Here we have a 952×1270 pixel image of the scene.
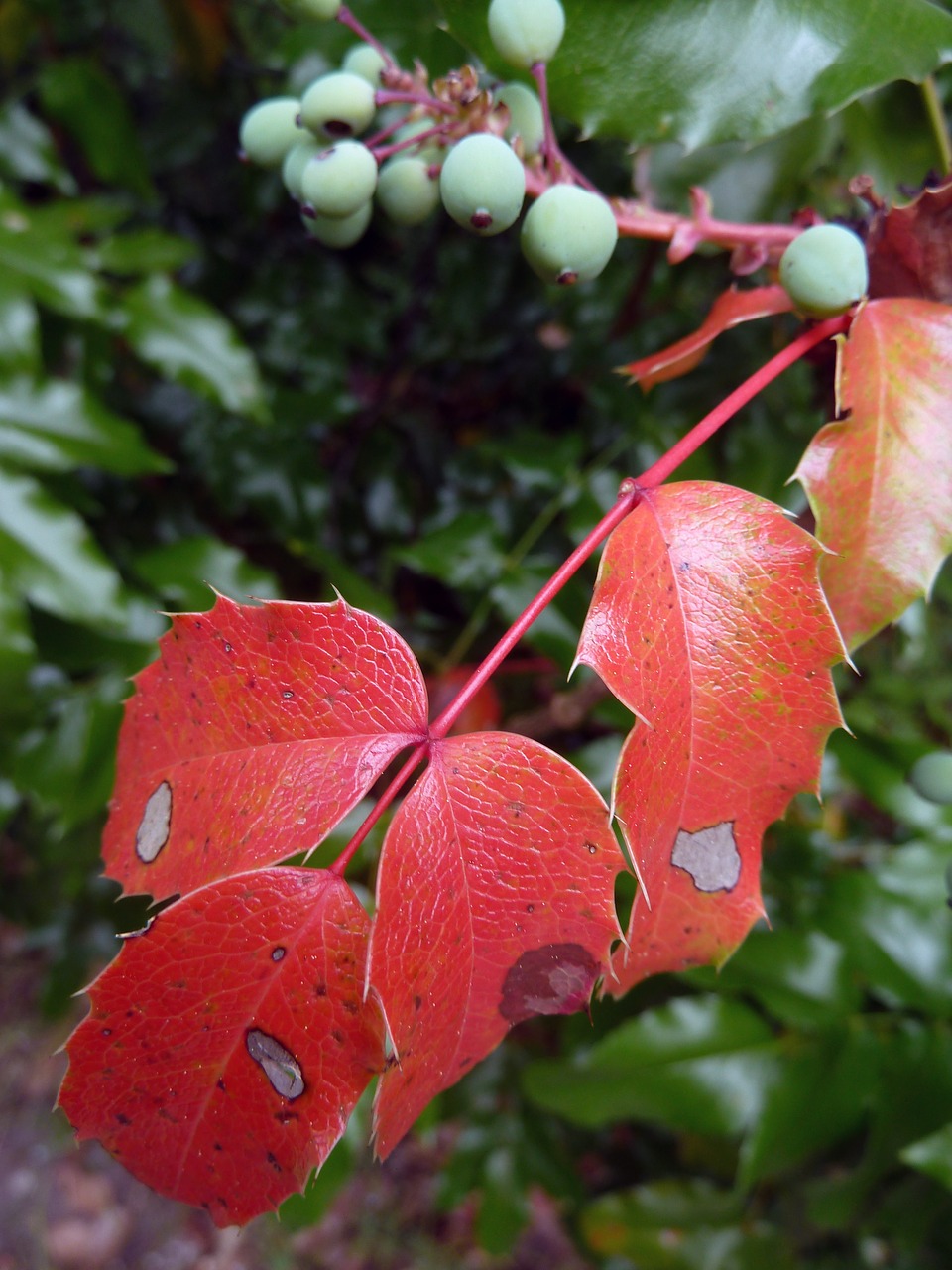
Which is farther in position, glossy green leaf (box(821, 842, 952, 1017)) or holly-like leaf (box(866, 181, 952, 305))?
glossy green leaf (box(821, 842, 952, 1017))

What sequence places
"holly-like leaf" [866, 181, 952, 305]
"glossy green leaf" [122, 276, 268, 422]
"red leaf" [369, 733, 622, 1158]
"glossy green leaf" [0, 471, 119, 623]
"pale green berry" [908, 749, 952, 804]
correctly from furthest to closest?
"glossy green leaf" [122, 276, 268, 422]
"glossy green leaf" [0, 471, 119, 623]
"pale green berry" [908, 749, 952, 804]
"holly-like leaf" [866, 181, 952, 305]
"red leaf" [369, 733, 622, 1158]

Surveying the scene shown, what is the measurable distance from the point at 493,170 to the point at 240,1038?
0.37 metres

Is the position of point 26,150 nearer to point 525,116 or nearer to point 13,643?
point 13,643

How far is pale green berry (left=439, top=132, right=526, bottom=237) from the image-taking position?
365mm

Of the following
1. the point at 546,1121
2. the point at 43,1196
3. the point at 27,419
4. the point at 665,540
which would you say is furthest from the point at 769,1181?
the point at 43,1196

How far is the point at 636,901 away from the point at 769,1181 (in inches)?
36.6

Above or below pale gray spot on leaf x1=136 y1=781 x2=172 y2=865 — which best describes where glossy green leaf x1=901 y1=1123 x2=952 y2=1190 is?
below

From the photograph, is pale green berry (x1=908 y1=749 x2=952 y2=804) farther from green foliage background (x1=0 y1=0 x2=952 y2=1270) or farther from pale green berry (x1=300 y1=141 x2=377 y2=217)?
pale green berry (x1=300 y1=141 x2=377 y2=217)

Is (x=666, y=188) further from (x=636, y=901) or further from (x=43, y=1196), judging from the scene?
(x=43, y=1196)

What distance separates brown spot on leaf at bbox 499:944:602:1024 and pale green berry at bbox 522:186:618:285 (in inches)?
11.8

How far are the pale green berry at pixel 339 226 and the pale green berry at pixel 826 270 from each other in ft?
0.72

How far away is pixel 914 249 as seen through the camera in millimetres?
429

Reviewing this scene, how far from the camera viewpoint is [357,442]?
3.68 ft

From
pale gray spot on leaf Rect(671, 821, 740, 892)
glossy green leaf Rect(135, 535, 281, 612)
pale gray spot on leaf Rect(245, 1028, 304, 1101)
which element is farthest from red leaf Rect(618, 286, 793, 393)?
glossy green leaf Rect(135, 535, 281, 612)
